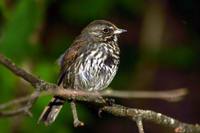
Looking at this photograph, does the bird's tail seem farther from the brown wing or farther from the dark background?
the dark background

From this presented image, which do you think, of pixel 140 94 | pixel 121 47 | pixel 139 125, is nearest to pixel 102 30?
pixel 139 125

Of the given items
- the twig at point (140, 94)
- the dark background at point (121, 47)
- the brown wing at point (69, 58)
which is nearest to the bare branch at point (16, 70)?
the twig at point (140, 94)

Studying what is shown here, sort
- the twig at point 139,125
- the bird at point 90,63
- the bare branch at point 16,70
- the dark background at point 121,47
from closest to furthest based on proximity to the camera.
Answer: the bare branch at point 16,70 → the twig at point 139,125 → the bird at point 90,63 → the dark background at point 121,47

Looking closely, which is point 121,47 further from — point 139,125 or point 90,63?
point 139,125

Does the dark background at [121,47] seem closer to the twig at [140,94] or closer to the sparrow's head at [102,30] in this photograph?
the sparrow's head at [102,30]

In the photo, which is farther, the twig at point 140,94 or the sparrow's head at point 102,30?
the sparrow's head at point 102,30

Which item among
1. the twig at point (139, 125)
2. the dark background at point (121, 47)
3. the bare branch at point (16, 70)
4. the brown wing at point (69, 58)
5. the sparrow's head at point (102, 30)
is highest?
the bare branch at point (16, 70)
